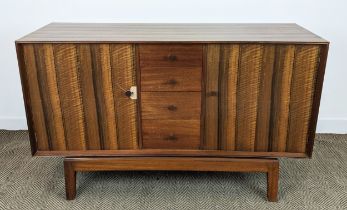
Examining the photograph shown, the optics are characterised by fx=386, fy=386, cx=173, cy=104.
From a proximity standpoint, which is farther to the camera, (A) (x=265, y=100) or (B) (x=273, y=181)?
(B) (x=273, y=181)

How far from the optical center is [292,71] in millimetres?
1021

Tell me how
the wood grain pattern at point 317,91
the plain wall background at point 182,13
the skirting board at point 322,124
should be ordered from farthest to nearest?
the skirting board at point 322,124
the plain wall background at point 182,13
the wood grain pattern at point 317,91

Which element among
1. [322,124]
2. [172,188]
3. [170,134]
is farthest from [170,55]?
[322,124]

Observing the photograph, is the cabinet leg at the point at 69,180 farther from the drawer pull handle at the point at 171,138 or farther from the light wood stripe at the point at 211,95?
the light wood stripe at the point at 211,95

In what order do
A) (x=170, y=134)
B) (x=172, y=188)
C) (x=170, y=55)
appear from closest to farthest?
(x=170, y=55), (x=170, y=134), (x=172, y=188)

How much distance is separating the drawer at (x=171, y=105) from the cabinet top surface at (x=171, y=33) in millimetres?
153

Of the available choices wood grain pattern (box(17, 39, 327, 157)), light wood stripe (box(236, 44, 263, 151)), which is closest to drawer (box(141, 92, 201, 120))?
wood grain pattern (box(17, 39, 327, 157))

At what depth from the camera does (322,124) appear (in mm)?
1640

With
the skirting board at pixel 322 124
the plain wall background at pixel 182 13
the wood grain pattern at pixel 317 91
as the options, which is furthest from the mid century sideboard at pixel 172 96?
the skirting board at pixel 322 124

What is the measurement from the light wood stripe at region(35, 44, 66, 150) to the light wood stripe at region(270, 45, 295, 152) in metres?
0.59

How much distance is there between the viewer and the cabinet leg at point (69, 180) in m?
1.16

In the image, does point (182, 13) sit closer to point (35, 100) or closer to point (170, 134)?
point (170, 134)

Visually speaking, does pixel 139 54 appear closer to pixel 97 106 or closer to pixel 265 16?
pixel 97 106

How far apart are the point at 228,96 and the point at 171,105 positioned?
16 cm
